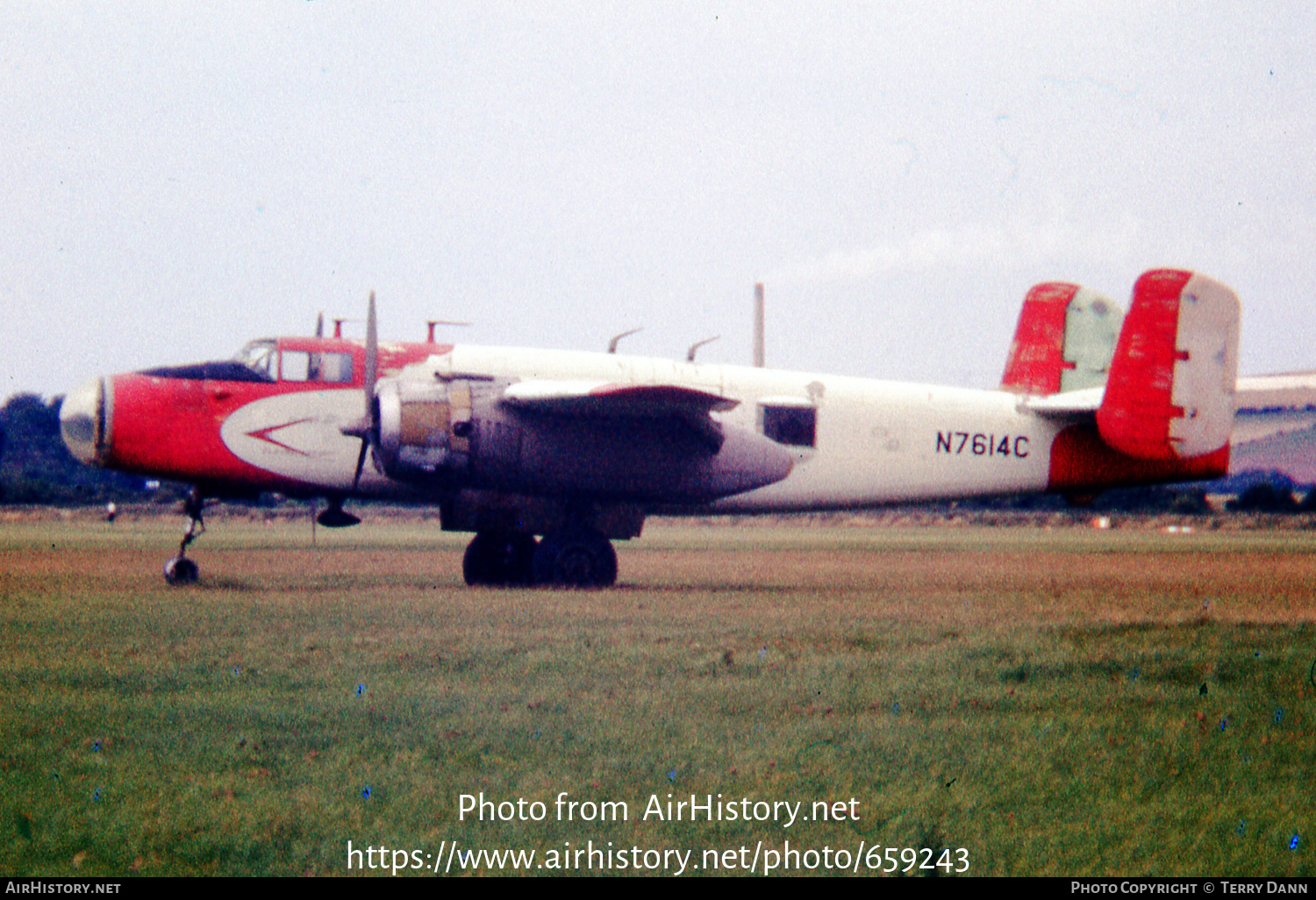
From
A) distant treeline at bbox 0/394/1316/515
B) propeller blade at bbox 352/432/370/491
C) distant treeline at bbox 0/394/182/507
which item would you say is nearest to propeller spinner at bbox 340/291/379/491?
propeller blade at bbox 352/432/370/491

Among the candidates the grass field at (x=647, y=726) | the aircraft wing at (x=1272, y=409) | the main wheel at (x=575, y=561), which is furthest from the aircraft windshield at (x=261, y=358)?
the aircraft wing at (x=1272, y=409)

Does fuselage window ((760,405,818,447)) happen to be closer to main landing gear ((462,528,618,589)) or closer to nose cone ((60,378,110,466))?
main landing gear ((462,528,618,589))

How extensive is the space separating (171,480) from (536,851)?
39.4ft

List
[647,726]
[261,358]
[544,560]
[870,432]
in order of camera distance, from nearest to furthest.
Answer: [647,726] < [544,560] < [261,358] < [870,432]

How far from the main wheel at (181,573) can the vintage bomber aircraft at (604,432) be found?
2 centimetres

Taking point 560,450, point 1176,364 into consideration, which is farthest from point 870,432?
point 560,450

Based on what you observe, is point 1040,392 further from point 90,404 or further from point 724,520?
point 724,520

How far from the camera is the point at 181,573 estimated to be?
45.3 ft

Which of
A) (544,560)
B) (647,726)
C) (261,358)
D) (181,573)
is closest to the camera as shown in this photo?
(647,726)

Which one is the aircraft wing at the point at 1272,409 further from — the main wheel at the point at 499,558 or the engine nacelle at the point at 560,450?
the main wheel at the point at 499,558

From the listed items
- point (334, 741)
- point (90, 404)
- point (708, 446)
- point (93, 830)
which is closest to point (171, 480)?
point (90, 404)

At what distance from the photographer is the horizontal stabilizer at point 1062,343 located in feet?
60.8

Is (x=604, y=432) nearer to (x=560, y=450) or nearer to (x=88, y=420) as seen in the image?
(x=560, y=450)

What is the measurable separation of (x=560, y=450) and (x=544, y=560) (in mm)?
1416
